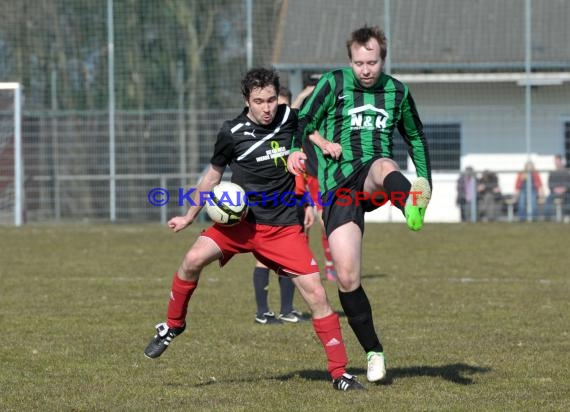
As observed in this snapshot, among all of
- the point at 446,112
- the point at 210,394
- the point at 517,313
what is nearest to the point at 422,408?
the point at 210,394

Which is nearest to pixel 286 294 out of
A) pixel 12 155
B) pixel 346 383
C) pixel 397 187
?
pixel 346 383

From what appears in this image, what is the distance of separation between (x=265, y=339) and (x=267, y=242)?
226 cm

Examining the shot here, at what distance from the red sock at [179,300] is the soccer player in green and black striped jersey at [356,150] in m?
0.96

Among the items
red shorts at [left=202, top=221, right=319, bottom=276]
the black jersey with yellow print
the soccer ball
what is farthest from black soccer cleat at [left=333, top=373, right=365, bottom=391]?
the soccer ball

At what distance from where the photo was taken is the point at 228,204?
6.88 metres

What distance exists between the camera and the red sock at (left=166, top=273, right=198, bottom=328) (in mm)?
7172

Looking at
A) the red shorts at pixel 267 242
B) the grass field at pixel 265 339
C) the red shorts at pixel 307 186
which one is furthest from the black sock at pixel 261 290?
the red shorts at pixel 267 242

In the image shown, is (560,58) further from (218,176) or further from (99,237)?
(218,176)

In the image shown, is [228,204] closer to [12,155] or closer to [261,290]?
[261,290]

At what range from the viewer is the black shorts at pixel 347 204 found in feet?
22.5

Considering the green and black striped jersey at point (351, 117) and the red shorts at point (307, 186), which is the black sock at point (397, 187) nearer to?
the green and black striped jersey at point (351, 117)

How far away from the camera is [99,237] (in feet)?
70.0

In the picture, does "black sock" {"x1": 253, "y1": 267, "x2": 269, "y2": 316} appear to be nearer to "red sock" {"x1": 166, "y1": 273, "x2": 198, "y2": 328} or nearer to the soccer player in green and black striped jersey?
"red sock" {"x1": 166, "y1": 273, "x2": 198, "y2": 328}

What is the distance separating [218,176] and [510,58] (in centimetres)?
1969
